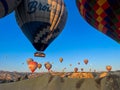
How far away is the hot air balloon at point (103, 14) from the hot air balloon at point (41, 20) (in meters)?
6.70

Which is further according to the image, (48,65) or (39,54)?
(48,65)

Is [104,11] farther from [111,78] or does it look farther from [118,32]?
[111,78]

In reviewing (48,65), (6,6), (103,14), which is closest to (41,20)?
(6,6)

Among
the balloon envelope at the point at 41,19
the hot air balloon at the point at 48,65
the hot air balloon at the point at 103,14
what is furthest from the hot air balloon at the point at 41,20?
the hot air balloon at the point at 48,65

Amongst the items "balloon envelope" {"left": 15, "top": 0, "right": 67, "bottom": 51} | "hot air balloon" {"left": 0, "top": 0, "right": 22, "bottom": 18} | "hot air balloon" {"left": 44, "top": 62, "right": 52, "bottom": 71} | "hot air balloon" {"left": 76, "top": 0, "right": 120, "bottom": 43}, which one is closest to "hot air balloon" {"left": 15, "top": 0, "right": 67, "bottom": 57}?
"balloon envelope" {"left": 15, "top": 0, "right": 67, "bottom": 51}

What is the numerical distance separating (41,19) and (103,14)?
8.94 meters

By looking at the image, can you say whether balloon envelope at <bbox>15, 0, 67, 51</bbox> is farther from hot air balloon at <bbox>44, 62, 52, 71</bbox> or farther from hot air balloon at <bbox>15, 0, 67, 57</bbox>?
hot air balloon at <bbox>44, 62, 52, 71</bbox>

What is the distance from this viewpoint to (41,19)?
22703 mm

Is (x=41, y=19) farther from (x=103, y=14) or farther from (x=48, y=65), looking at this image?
(x=48, y=65)

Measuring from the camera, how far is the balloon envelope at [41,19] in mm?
22531

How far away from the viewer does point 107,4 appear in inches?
546

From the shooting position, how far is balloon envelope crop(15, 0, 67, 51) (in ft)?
73.9

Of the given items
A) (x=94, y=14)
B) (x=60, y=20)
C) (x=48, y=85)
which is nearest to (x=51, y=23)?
(x=60, y=20)

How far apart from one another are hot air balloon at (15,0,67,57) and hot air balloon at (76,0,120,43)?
6.70 metres
